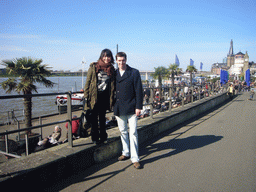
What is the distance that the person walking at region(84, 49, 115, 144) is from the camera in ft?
11.1

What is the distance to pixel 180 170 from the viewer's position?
3447mm

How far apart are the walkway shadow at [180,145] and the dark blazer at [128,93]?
41.4 inches

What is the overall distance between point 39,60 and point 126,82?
9.20 meters

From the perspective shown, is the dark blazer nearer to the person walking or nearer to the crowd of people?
the crowd of people

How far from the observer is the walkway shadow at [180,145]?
4.18 metres

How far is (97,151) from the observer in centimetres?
365

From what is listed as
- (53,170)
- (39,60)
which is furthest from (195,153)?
(39,60)

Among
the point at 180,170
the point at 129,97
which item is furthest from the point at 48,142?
the point at 180,170

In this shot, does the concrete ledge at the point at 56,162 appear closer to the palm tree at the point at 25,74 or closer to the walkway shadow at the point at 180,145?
the walkway shadow at the point at 180,145

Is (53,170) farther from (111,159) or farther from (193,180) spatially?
(193,180)

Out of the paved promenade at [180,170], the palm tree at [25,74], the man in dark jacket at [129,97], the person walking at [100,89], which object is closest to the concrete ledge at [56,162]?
Answer: the paved promenade at [180,170]

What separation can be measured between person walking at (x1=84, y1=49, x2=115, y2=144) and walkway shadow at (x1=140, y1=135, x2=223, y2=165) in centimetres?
107

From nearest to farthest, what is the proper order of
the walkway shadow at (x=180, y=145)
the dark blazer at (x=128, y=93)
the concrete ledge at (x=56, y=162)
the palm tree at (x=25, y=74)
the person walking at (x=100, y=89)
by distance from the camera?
the concrete ledge at (x=56, y=162)
the person walking at (x=100, y=89)
the dark blazer at (x=128, y=93)
the walkway shadow at (x=180, y=145)
the palm tree at (x=25, y=74)

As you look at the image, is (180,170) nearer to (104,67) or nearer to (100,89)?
(100,89)
